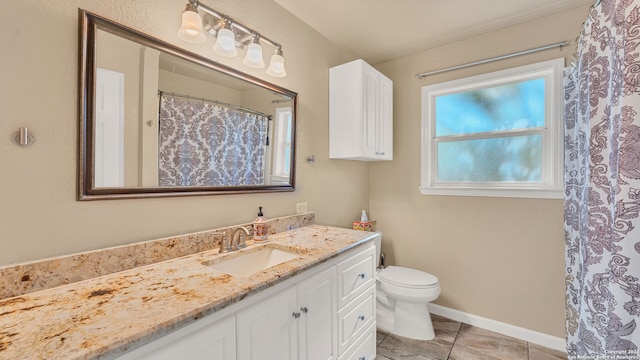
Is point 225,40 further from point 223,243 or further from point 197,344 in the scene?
point 197,344

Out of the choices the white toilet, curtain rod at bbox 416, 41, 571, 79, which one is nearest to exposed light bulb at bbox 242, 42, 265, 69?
curtain rod at bbox 416, 41, 571, 79

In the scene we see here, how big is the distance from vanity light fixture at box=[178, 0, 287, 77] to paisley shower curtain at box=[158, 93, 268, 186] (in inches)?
11.6

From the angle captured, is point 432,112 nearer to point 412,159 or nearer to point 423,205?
point 412,159

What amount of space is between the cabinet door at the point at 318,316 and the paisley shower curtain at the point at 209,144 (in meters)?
0.73

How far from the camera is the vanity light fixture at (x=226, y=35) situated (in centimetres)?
127

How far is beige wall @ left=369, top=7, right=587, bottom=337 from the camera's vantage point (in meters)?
1.95

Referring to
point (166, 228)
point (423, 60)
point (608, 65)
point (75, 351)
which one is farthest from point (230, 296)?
point (423, 60)

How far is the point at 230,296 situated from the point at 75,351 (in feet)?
1.21

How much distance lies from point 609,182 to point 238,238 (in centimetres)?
165

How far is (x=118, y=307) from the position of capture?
77 cm

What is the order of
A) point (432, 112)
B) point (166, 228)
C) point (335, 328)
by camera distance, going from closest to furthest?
point (166, 228)
point (335, 328)
point (432, 112)

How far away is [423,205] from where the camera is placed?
2.50 metres

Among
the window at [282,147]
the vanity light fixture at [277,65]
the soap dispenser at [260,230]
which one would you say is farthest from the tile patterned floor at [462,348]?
the vanity light fixture at [277,65]

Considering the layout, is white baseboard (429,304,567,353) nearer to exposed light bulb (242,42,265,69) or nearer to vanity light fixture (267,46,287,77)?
vanity light fixture (267,46,287,77)
